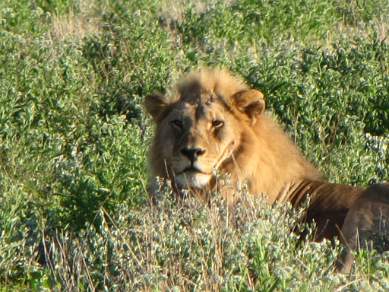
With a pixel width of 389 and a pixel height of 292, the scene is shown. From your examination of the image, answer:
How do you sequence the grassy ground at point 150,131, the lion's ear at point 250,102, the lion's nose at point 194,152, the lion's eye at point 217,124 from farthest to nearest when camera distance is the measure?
the lion's ear at point 250,102 < the lion's eye at point 217,124 < the lion's nose at point 194,152 < the grassy ground at point 150,131

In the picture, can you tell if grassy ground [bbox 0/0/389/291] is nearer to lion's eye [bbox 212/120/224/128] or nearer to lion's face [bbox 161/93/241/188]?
lion's face [bbox 161/93/241/188]

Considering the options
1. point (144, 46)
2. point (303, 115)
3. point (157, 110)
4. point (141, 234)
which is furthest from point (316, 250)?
point (144, 46)

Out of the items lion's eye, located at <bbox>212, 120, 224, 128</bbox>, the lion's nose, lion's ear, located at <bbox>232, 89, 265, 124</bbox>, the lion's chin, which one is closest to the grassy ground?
the lion's chin

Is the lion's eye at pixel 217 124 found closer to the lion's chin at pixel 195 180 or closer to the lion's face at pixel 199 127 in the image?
the lion's face at pixel 199 127

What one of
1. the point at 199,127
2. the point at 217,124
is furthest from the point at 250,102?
the point at 199,127

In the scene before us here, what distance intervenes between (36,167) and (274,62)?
9.01ft

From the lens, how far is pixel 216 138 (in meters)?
8.26

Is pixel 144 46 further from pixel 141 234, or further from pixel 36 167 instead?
pixel 141 234

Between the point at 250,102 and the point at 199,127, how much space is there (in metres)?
0.45

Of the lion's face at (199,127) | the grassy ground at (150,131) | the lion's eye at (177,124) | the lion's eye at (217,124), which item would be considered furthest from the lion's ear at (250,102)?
the grassy ground at (150,131)

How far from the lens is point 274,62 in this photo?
11.7 m

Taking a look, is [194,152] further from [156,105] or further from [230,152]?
[156,105]

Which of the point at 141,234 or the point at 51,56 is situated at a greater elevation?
the point at 141,234

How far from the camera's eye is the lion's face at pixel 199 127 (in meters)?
8.10
